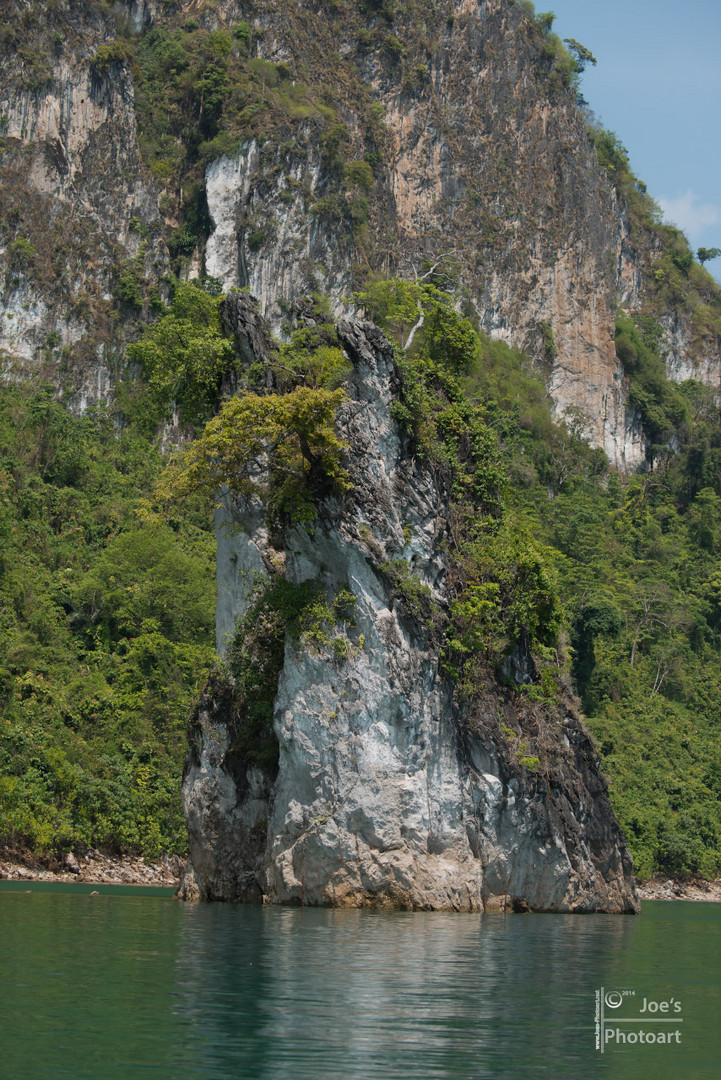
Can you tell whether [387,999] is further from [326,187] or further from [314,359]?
[326,187]

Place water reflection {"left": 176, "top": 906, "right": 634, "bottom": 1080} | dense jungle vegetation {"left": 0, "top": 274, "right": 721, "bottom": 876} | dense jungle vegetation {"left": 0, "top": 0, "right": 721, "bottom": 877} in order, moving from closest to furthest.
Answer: water reflection {"left": 176, "top": 906, "right": 634, "bottom": 1080}
dense jungle vegetation {"left": 0, "top": 274, "right": 721, "bottom": 876}
dense jungle vegetation {"left": 0, "top": 0, "right": 721, "bottom": 877}

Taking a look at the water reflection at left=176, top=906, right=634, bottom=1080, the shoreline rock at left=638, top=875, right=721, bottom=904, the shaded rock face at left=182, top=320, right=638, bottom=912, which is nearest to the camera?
the water reflection at left=176, top=906, right=634, bottom=1080

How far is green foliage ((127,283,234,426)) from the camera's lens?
28.0 m

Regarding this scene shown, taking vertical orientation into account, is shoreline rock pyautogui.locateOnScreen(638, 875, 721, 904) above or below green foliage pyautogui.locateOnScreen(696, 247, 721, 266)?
below

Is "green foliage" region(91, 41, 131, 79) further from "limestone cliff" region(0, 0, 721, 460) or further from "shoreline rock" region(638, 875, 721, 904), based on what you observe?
"shoreline rock" region(638, 875, 721, 904)

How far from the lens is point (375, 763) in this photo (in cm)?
2258

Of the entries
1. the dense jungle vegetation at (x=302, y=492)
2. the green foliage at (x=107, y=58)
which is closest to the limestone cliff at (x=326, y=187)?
the green foliage at (x=107, y=58)

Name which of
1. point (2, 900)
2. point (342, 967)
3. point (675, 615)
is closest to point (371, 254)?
point (675, 615)

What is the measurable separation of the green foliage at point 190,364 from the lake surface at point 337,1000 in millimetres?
12844

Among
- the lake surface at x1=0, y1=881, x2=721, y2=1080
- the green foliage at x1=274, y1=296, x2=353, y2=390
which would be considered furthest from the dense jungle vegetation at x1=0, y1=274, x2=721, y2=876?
the lake surface at x1=0, y1=881, x2=721, y2=1080

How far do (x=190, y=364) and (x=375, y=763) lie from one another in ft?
35.4

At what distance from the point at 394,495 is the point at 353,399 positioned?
6.60 feet

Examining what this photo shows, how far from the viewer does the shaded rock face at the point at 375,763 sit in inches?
886

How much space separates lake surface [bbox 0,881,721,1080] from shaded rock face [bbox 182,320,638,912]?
9.15 ft
